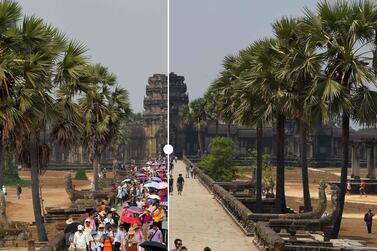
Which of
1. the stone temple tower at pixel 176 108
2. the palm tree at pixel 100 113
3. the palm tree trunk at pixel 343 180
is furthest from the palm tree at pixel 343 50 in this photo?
the stone temple tower at pixel 176 108

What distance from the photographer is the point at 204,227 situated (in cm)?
2155

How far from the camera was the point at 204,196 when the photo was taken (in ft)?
117

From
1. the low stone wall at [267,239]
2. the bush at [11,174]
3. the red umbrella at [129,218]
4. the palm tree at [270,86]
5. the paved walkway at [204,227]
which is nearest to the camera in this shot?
the low stone wall at [267,239]

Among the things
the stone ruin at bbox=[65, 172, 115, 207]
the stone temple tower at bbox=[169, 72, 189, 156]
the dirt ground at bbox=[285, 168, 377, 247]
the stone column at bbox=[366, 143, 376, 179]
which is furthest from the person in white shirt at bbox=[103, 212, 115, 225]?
the stone temple tower at bbox=[169, 72, 189, 156]

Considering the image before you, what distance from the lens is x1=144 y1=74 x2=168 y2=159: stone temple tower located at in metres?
115

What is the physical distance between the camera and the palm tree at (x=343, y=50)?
18.8 meters

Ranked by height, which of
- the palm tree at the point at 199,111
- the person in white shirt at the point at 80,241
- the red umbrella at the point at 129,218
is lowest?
the person in white shirt at the point at 80,241

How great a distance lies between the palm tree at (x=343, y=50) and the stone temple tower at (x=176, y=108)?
82.6 meters

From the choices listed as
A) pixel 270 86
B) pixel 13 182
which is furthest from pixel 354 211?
pixel 13 182

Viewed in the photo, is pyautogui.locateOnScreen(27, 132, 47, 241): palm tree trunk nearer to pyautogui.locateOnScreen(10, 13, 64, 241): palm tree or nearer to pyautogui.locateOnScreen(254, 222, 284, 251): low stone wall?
pyautogui.locateOnScreen(10, 13, 64, 241): palm tree

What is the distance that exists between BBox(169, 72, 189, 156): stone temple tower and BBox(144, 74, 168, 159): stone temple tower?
5.59 feet

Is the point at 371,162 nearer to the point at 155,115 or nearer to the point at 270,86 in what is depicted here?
the point at 270,86

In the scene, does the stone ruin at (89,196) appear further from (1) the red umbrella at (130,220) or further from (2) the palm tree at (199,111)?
(2) the palm tree at (199,111)

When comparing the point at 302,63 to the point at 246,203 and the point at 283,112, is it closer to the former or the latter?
the point at 283,112
